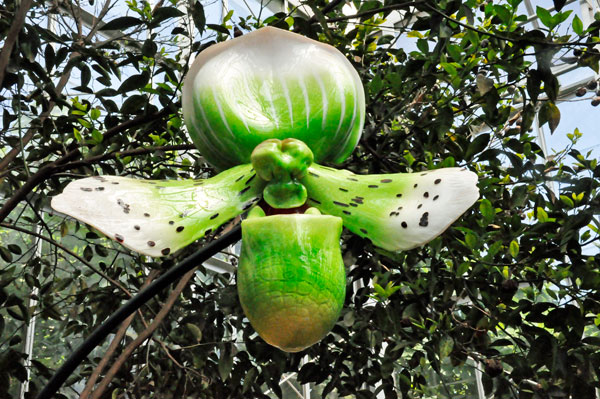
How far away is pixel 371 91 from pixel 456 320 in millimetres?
747

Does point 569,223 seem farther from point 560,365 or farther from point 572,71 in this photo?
point 572,71

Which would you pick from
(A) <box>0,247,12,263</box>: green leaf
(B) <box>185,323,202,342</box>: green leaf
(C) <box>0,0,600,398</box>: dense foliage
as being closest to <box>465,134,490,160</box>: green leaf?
(C) <box>0,0,600,398</box>: dense foliage

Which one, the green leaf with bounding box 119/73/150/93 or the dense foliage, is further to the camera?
the green leaf with bounding box 119/73/150/93

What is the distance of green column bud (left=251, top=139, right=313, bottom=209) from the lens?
660 millimetres

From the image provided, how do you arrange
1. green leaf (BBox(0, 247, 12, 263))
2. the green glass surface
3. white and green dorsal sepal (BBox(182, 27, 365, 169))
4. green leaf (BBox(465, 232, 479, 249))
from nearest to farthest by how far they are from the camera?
the green glass surface, white and green dorsal sepal (BBox(182, 27, 365, 169)), green leaf (BBox(465, 232, 479, 249)), green leaf (BBox(0, 247, 12, 263))

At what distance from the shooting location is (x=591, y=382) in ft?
5.26

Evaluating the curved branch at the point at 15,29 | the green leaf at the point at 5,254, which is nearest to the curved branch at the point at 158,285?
the curved branch at the point at 15,29

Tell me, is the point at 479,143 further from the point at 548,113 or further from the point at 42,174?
the point at 42,174

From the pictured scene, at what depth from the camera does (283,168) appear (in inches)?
25.9

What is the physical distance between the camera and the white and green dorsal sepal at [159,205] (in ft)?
2.11

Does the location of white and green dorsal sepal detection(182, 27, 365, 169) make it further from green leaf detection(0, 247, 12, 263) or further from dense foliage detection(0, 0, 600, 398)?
green leaf detection(0, 247, 12, 263)

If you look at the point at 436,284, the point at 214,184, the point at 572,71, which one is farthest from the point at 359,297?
the point at 572,71

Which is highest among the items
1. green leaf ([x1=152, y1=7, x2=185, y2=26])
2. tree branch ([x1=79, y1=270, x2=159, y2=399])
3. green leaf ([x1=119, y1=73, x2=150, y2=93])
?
green leaf ([x1=152, y1=7, x2=185, y2=26])

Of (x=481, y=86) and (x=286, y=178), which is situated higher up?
(x=286, y=178)
